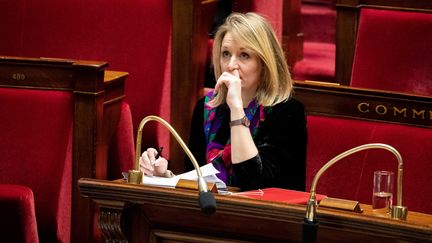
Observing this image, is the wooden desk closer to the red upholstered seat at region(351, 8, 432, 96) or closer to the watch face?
the watch face

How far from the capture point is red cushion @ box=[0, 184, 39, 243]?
961mm

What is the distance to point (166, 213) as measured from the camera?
71 cm

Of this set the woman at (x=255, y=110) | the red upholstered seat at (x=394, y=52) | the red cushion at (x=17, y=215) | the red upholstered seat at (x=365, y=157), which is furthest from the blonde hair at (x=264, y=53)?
the red upholstered seat at (x=394, y=52)

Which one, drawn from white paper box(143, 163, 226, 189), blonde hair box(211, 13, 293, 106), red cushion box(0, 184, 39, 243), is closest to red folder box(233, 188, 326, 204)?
white paper box(143, 163, 226, 189)

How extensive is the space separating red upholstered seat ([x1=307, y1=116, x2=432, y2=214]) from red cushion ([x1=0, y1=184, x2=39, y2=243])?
0.31 meters

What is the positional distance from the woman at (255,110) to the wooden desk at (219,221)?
18cm

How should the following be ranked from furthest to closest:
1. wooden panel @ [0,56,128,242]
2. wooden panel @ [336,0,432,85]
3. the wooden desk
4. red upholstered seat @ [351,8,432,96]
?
1. wooden panel @ [336,0,432,85]
2. red upholstered seat @ [351,8,432,96]
3. wooden panel @ [0,56,128,242]
4. the wooden desk

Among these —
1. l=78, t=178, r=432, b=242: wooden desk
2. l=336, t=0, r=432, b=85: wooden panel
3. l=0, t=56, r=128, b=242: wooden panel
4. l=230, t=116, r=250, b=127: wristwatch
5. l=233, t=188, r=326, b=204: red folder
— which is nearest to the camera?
l=78, t=178, r=432, b=242: wooden desk

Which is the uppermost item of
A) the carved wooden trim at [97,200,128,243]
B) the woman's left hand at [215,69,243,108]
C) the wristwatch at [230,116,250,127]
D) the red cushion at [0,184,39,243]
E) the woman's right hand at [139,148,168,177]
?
the woman's left hand at [215,69,243,108]

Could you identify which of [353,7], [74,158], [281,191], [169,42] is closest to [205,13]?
[169,42]

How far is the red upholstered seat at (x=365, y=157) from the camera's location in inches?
38.4

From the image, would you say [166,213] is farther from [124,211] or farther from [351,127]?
[351,127]

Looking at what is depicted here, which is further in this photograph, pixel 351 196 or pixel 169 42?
pixel 169 42

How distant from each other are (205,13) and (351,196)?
413 millimetres
